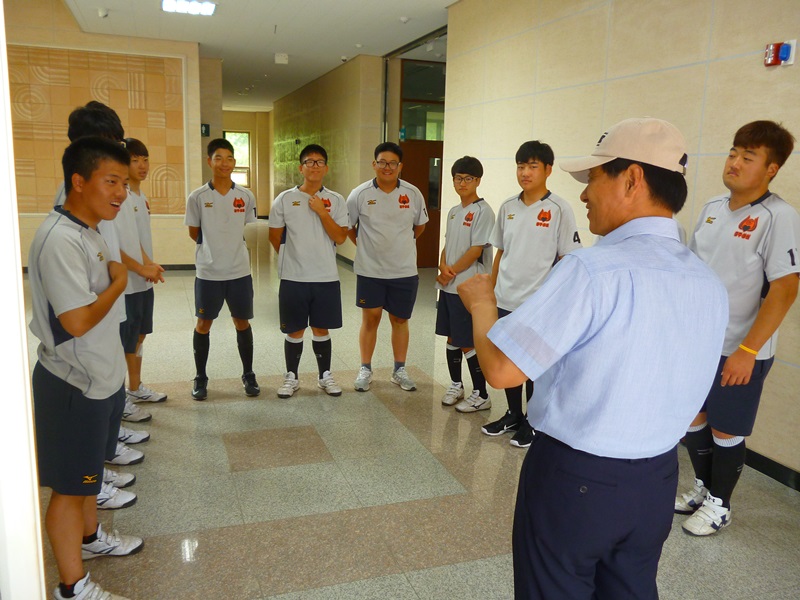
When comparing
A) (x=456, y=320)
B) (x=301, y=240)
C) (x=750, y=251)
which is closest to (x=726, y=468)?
(x=750, y=251)

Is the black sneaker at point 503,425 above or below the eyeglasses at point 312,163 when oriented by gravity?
below

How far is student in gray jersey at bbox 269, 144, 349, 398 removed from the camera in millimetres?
4156

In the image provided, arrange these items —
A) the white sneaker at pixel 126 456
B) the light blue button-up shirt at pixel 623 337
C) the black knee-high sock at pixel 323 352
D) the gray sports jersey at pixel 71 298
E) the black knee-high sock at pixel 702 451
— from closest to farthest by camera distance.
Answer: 1. the light blue button-up shirt at pixel 623 337
2. the gray sports jersey at pixel 71 298
3. the black knee-high sock at pixel 702 451
4. the white sneaker at pixel 126 456
5. the black knee-high sock at pixel 323 352

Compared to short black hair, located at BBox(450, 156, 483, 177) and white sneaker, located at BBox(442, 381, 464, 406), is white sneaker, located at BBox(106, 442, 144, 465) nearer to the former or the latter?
white sneaker, located at BBox(442, 381, 464, 406)

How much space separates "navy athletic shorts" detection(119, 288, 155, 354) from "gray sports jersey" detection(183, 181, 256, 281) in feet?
1.40

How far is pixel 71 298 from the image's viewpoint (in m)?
1.87

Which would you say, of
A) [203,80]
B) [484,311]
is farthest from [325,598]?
[203,80]

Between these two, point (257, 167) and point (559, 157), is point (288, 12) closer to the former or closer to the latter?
point (559, 157)

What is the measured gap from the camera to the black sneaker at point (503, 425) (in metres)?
3.83

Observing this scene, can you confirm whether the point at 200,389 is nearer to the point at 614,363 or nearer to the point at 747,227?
the point at 747,227

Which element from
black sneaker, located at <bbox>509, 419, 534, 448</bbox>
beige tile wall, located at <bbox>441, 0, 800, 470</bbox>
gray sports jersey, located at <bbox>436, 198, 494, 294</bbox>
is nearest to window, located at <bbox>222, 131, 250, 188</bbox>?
beige tile wall, located at <bbox>441, 0, 800, 470</bbox>

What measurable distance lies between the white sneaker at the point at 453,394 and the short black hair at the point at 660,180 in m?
3.17

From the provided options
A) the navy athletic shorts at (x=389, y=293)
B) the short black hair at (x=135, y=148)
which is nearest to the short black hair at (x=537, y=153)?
the navy athletic shorts at (x=389, y=293)

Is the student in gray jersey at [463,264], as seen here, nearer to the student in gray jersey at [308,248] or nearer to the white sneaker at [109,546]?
the student in gray jersey at [308,248]
